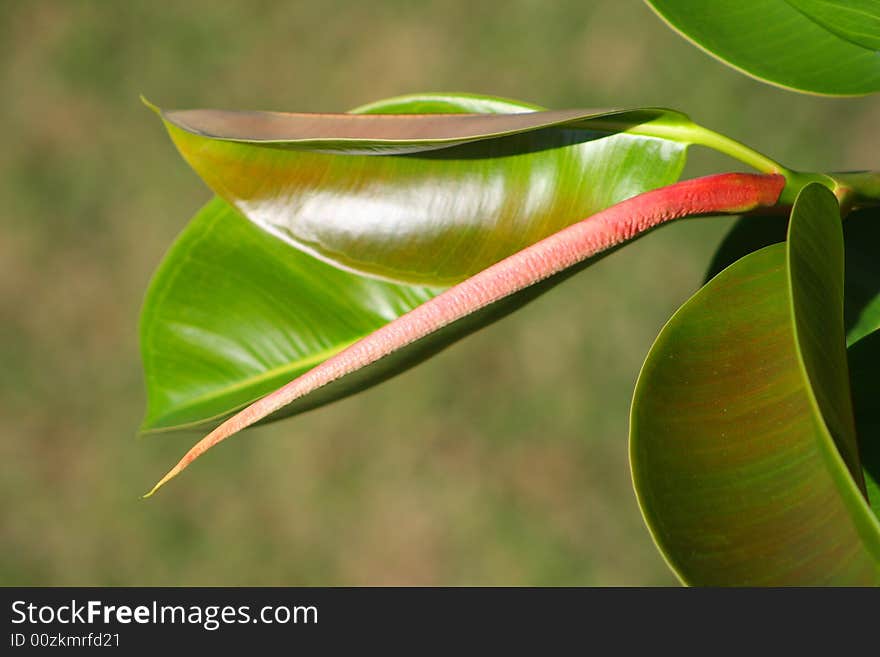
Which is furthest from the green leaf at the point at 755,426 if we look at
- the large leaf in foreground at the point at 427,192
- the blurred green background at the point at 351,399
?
the blurred green background at the point at 351,399

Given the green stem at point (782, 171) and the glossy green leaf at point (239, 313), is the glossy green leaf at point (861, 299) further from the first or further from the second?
the glossy green leaf at point (239, 313)

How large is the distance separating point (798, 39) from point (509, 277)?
30 cm

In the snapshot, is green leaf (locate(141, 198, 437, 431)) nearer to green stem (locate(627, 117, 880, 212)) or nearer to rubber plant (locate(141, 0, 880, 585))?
rubber plant (locate(141, 0, 880, 585))

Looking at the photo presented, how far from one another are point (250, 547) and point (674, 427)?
5.68ft

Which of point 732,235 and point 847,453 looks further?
point 732,235

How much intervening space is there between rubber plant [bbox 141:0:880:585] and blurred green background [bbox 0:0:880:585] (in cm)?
130

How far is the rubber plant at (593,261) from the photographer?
41 centimetres

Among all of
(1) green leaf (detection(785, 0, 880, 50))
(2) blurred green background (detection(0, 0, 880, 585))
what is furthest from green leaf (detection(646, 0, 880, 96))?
(2) blurred green background (detection(0, 0, 880, 585))

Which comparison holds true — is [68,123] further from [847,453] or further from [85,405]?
[847,453]

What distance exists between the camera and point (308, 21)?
2.20 m

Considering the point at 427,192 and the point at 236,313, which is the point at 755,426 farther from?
the point at 236,313

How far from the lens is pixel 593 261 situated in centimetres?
46
